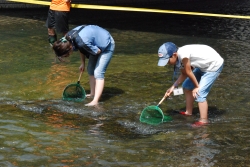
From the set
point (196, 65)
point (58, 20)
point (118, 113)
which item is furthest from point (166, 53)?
point (58, 20)

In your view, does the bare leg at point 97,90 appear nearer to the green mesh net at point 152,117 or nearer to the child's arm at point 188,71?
the green mesh net at point 152,117

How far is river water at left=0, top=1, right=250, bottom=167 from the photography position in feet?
18.4

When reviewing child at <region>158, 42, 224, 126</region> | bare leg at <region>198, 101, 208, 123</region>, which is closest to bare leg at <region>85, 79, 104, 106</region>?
child at <region>158, 42, 224, 126</region>

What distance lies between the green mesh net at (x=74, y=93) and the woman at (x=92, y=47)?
0.74 feet

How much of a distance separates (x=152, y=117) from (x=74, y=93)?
5.12 ft

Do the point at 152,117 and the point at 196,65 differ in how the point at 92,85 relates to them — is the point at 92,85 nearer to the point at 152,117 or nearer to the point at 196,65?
the point at 152,117

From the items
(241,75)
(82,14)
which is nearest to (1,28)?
(82,14)

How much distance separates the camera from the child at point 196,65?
637cm

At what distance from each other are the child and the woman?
3.98 feet

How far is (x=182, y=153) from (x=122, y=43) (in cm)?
728

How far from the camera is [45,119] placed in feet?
22.9

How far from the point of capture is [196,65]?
6.61m

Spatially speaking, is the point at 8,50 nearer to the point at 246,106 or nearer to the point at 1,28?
the point at 1,28

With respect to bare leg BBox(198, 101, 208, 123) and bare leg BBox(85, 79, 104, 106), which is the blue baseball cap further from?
bare leg BBox(85, 79, 104, 106)
